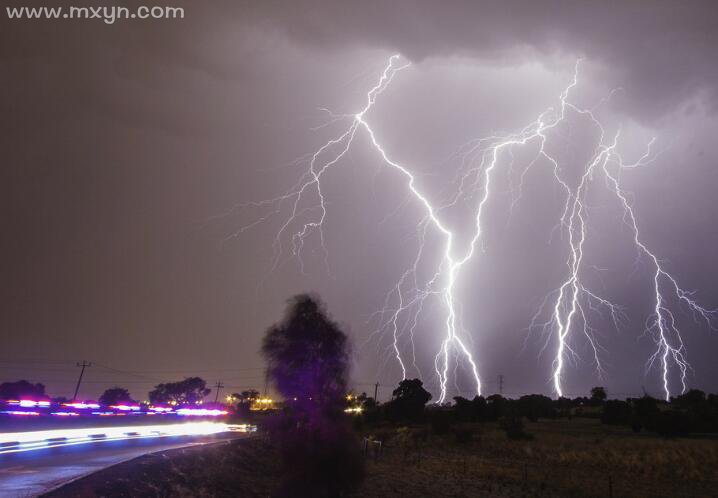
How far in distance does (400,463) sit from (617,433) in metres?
21.5

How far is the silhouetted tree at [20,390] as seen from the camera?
240 feet

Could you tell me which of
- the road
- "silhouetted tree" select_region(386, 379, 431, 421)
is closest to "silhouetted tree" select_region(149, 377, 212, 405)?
"silhouetted tree" select_region(386, 379, 431, 421)

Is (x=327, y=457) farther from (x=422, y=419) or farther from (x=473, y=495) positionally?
(x=422, y=419)

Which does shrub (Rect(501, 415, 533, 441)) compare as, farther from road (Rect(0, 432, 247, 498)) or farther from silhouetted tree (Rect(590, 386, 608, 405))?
silhouetted tree (Rect(590, 386, 608, 405))

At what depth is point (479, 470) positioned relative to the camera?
74.5 feet

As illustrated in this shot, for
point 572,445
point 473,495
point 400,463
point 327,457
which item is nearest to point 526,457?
point 572,445

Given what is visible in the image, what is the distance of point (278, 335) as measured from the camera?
704 inches

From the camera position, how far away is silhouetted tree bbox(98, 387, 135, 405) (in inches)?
3580

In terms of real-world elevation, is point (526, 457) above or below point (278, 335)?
below

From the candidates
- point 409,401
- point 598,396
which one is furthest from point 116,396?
point 598,396

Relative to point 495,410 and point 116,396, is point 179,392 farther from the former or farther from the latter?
point 495,410

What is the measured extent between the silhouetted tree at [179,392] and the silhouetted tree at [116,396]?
640 centimetres

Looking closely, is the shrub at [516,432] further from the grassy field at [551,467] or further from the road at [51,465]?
the road at [51,465]

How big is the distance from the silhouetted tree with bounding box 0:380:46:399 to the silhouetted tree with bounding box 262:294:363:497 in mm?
75938
